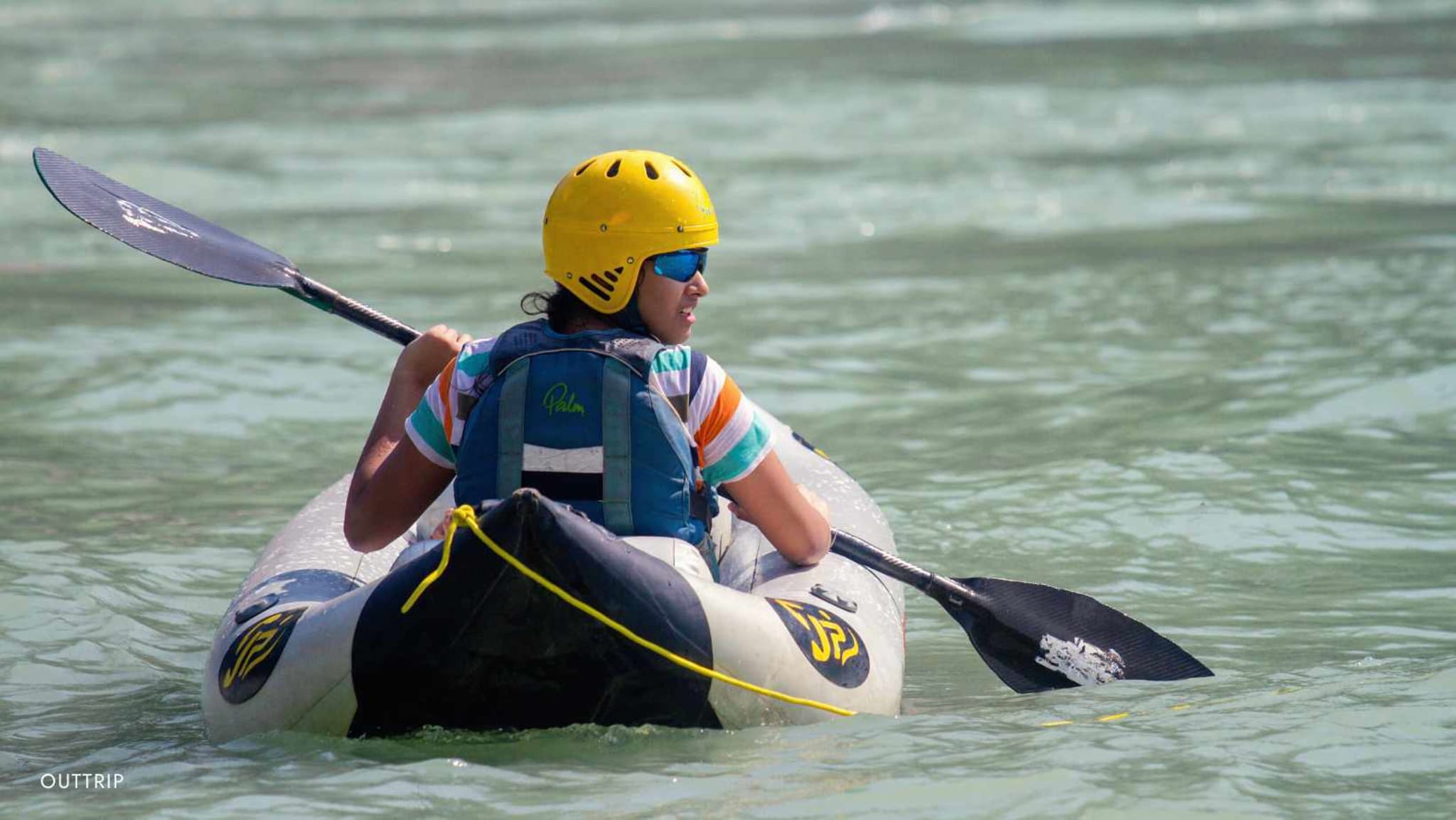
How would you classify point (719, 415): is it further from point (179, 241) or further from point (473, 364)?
point (179, 241)

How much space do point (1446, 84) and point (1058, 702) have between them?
42.9ft

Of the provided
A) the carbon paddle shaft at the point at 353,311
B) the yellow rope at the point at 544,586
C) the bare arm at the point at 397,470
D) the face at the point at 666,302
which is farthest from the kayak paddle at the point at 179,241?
the yellow rope at the point at 544,586

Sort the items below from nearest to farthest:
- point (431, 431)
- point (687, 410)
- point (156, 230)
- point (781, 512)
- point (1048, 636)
A: point (687, 410)
point (431, 431)
point (781, 512)
point (1048, 636)
point (156, 230)

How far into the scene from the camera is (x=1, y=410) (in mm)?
7562

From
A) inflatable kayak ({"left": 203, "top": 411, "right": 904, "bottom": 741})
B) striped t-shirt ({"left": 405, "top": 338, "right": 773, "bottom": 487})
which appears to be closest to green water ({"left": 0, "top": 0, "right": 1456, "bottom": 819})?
inflatable kayak ({"left": 203, "top": 411, "right": 904, "bottom": 741})

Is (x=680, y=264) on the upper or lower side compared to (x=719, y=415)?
upper

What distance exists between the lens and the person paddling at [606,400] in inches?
142

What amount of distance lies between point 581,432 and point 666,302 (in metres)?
0.34

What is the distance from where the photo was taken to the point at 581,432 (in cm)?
361

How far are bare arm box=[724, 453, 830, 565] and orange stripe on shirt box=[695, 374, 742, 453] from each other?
129mm

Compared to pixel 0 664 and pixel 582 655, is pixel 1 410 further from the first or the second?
pixel 582 655

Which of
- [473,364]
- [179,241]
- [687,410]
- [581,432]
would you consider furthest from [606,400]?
[179,241]

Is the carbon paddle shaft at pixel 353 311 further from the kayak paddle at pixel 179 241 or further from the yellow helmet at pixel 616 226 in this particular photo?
the yellow helmet at pixel 616 226

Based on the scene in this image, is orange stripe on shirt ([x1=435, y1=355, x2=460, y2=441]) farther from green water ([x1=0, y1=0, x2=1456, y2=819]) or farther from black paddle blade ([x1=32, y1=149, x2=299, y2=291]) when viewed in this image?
black paddle blade ([x1=32, y1=149, x2=299, y2=291])
